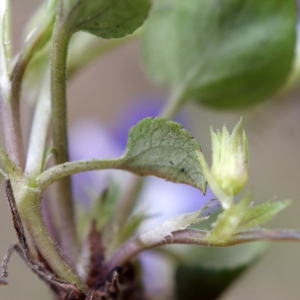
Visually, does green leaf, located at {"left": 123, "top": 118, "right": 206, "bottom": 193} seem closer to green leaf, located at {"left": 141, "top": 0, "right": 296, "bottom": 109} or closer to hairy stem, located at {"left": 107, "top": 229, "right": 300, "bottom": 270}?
hairy stem, located at {"left": 107, "top": 229, "right": 300, "bottom": 270}

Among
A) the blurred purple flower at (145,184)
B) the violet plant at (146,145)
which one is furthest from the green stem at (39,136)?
the blurred purple flower at (145,184)

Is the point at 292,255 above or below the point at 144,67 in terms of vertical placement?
below

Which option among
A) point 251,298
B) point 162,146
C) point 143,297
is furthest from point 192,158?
point 251,298

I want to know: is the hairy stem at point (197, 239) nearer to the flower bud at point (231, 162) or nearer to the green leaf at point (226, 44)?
the flower bud at point (231, 162)

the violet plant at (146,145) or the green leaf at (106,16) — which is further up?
the green leaf at (106,16)

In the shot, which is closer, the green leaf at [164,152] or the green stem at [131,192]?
the green leaf at [164,152]

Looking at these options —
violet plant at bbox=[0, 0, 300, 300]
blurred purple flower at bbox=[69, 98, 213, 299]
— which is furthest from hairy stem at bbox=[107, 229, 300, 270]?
blurred purple flower at bbox=[69, 98, 213, 299]

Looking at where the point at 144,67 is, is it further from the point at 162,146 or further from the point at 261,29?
the point at 162,146
